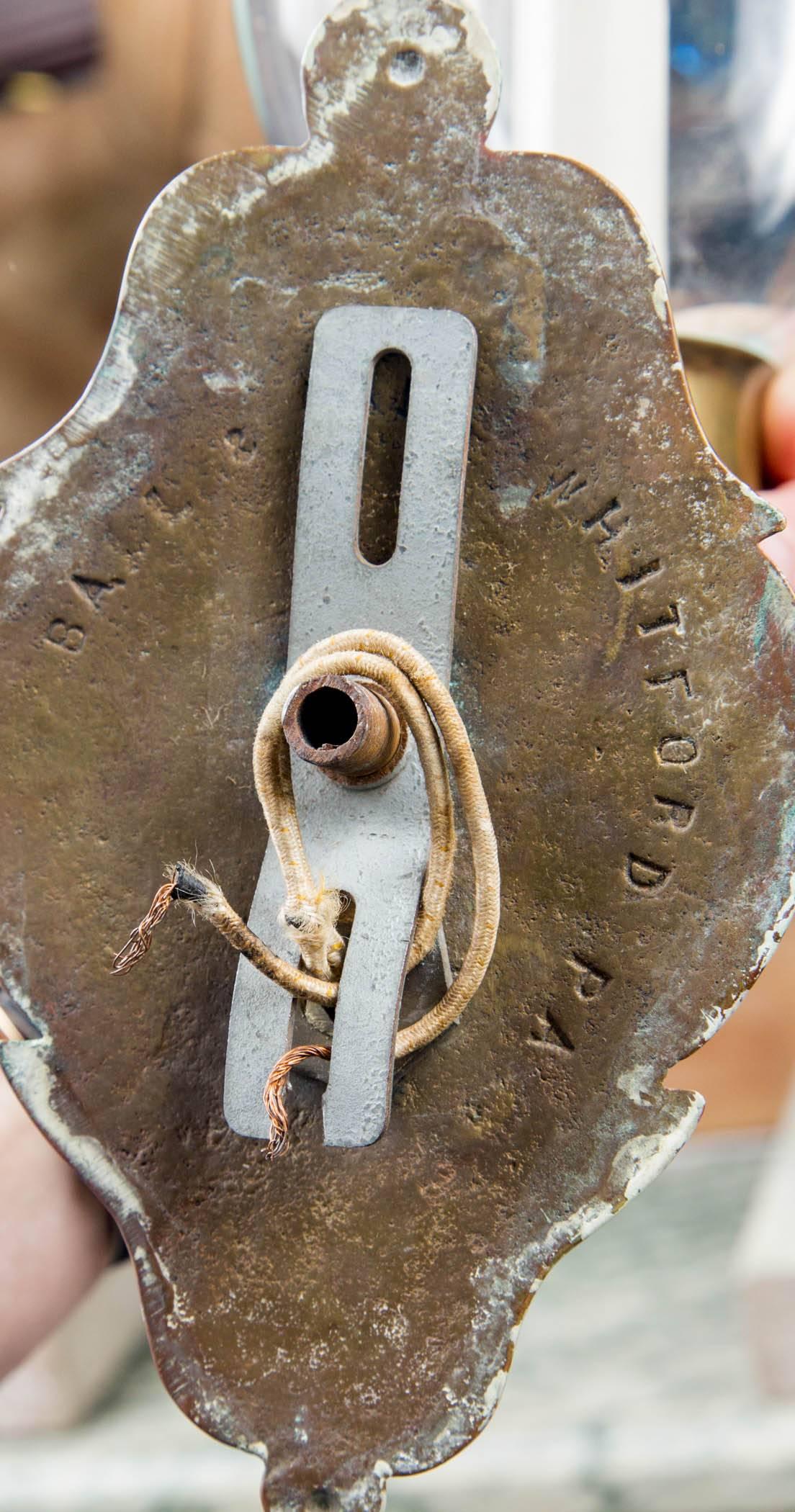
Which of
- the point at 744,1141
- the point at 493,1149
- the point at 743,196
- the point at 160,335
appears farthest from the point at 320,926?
the point at 744,1141

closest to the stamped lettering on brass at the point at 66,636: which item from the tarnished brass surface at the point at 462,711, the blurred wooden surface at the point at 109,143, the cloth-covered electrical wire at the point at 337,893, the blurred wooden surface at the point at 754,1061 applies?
the tarnished brass surface at the point at 462,711

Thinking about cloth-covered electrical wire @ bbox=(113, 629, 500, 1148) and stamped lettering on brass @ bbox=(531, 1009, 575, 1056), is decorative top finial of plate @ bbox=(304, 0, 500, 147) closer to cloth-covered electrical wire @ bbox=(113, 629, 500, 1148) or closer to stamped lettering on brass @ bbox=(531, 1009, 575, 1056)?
cloth-covered electrical wire @ bbox=(113, 629, 500, 1148)

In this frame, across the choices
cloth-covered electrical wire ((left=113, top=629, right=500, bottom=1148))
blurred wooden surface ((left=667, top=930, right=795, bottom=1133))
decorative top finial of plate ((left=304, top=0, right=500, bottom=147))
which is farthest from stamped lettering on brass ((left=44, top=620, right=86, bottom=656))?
blurred wooden surface ((left=667, top=930, right=795, bottom=1133))

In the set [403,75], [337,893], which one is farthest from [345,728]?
[403,75]

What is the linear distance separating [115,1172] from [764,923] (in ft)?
0.88

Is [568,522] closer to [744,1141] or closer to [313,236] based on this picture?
[313,236]

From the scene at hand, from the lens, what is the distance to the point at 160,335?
48cm

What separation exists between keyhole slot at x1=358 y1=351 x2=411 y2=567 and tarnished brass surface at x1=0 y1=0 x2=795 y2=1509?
0.10 feet

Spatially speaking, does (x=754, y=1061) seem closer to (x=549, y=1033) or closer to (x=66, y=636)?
(x=549, y=1033)

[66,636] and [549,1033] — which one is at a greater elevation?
[66,636]

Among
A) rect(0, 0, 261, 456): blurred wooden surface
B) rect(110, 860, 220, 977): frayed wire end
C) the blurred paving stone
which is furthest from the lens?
rect(0, 0, 261, 456): blurred wooden surface

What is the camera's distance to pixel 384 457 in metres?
0.49

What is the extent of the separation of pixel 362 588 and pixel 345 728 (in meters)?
0.06

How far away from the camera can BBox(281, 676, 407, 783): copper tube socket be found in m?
0.40
